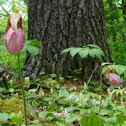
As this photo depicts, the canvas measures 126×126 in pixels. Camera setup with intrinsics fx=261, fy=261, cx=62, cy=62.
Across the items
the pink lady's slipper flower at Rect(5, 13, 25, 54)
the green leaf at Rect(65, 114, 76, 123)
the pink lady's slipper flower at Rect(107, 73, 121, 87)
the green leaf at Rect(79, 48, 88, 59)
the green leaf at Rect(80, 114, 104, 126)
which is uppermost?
the pink lady's slipper flower at Rect(5, 13, 25, 54)

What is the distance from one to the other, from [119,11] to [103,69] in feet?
10.8

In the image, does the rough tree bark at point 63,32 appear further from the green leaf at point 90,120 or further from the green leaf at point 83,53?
the green leaf at point 90,120

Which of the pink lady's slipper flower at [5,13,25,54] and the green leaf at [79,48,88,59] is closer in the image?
the pink lady's slipper flower at [5,13,25,54]

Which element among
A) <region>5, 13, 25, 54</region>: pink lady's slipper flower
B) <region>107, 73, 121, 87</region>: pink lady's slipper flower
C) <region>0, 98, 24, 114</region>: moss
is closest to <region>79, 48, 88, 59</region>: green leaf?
<region>0, 98, 24, 114</region>: moss

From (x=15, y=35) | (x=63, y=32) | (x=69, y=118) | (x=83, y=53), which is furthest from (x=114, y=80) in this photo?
(x=63, y=32)

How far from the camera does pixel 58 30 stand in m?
2.98

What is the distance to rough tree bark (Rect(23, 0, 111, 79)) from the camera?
2975 mm

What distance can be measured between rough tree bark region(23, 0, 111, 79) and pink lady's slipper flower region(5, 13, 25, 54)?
2.14m

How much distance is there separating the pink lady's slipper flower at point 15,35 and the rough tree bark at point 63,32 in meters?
2.14

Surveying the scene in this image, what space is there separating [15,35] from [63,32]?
221 cm

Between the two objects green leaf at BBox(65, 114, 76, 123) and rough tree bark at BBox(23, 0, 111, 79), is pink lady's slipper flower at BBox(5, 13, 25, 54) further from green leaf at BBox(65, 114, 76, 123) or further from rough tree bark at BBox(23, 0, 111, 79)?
rough tree bark at BBox(23, 0, 111, 79)

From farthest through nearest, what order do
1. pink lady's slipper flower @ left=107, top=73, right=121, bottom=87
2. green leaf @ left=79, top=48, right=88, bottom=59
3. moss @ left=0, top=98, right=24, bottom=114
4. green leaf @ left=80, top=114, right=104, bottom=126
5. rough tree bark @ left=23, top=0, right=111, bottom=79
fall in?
rough tree bark @ left=23, top=0, right=111, bottom=79
green leaf @ left=79, top=48, right=88, bottom=59
moss @ left=0, top=98, right=24, bottom=114
pink lady's slipper flower @ left=107, top=73, right=121, bottom=87
green leaf @ left=80, top=114, right=104, bottom=126

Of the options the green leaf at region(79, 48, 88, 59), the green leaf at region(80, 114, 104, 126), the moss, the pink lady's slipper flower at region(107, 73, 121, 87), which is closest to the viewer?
the green leaf at region(80, 114, 104, 126)

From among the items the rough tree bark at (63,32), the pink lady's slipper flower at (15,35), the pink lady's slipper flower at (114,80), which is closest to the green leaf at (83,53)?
the pink lady's slipper flower at (114,80)
